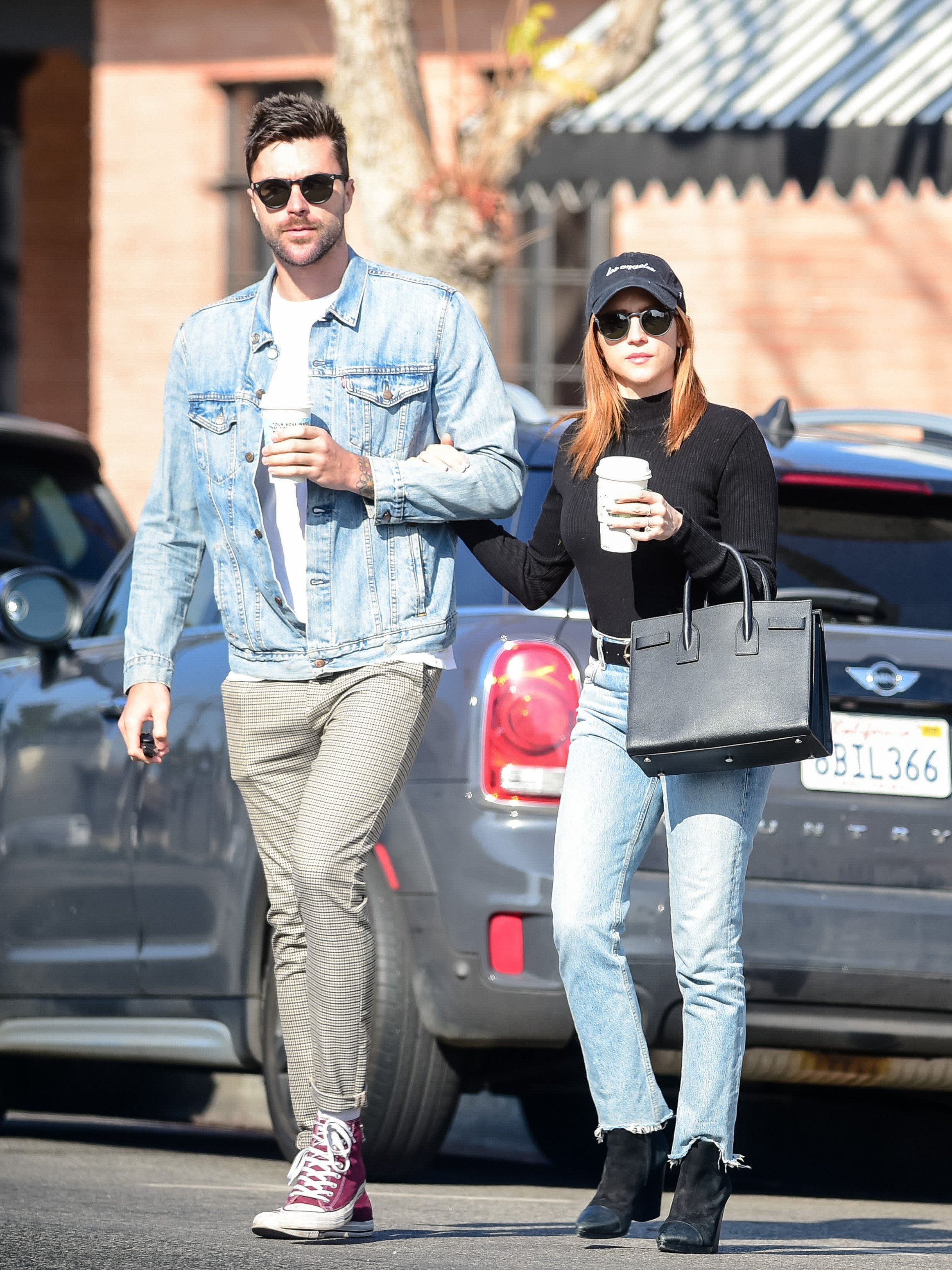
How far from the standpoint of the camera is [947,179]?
32.7 ft

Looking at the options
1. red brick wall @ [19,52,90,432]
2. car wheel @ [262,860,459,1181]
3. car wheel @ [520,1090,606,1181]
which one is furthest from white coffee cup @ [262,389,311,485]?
red brick wall @ [19,52,90,432]

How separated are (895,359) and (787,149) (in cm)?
342

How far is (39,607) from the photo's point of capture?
19.7 feet

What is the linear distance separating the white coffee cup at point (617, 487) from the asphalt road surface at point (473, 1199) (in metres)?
1.18

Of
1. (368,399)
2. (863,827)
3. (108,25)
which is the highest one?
(108,25)

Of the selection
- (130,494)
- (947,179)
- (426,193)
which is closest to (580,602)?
(426,193)

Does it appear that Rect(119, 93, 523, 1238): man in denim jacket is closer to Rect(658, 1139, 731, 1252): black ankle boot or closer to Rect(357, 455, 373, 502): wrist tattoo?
Rect(357, 455, 373, 502): wrist tattoo

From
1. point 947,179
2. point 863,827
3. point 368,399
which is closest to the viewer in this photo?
point 368,399

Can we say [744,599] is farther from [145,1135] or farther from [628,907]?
[145,1135]

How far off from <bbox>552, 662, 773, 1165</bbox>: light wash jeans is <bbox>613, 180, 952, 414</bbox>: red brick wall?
9.35 metres

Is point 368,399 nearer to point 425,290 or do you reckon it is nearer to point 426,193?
point 425,290

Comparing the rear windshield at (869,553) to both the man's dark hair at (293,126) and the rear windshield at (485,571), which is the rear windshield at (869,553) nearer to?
the rear windshield at (485,571)

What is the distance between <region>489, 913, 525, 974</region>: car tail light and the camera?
4.62 meters

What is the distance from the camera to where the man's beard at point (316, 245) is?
13.2ft
